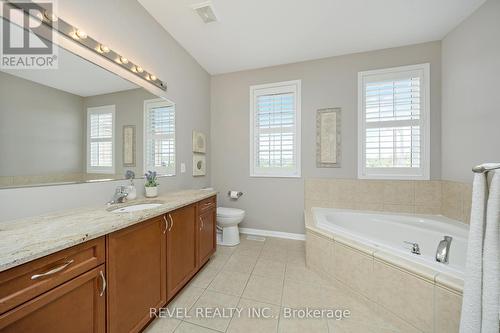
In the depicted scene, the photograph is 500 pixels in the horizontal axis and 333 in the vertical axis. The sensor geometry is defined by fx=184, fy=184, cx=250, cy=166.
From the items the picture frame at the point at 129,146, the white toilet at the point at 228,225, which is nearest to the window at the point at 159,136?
the picture frame at the point at 129,146

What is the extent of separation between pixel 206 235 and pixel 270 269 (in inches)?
30.7

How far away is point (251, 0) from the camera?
1.71 m

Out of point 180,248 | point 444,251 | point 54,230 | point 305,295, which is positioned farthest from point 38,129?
point 444,251

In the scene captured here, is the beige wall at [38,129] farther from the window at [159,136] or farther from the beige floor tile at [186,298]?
the beige floor tile at [186,298]

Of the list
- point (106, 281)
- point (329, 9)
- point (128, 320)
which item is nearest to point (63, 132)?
point (106, 281)

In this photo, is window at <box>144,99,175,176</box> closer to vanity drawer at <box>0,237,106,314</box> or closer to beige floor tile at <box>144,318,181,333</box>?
vanity drawer at <box>0,237,106,314</box>

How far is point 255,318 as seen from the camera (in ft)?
4.49

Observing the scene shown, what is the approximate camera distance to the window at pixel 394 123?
7.63ft

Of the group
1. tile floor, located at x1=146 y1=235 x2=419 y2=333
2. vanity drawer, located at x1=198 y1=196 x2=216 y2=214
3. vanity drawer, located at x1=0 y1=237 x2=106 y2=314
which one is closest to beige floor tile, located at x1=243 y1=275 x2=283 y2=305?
tile floor, located at x1=146 y1=235 x2=419 y2=333

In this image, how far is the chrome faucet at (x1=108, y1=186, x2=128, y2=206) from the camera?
4.84 ft

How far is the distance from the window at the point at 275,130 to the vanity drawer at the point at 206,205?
1004 millimetres

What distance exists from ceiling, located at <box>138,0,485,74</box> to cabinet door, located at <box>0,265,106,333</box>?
7.38ft

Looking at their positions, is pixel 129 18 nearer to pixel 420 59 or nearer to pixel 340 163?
pixel 340 163

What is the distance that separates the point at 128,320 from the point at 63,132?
1.21 m
